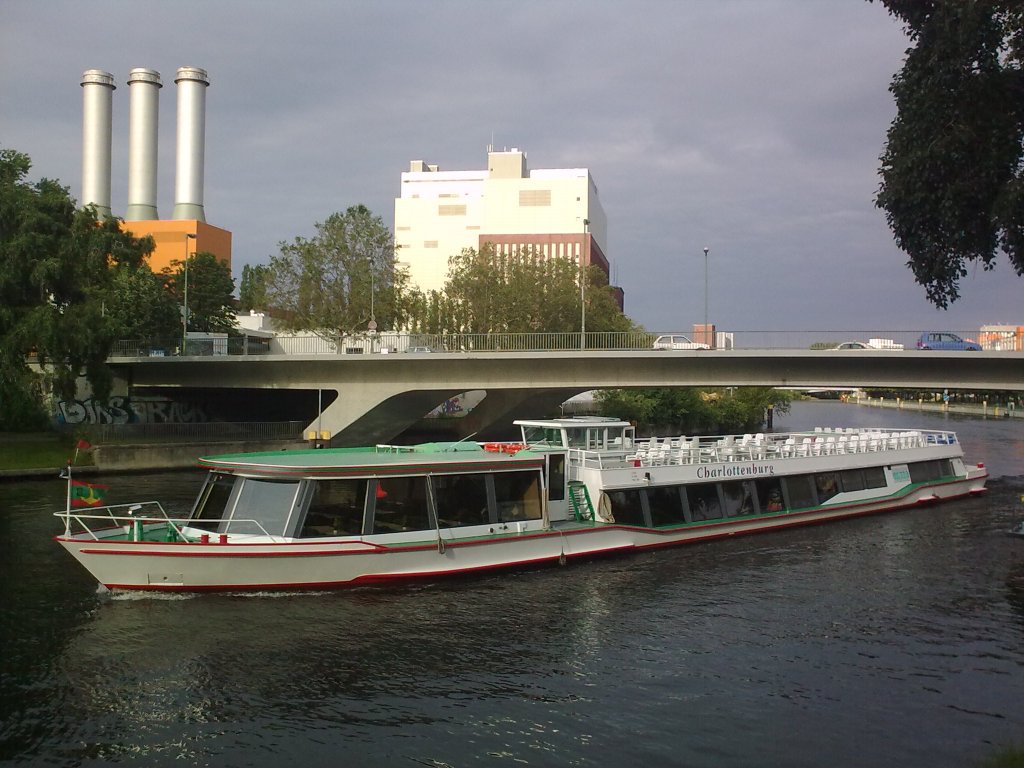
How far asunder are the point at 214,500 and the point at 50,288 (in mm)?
27384

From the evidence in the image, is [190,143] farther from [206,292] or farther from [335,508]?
[335,508]

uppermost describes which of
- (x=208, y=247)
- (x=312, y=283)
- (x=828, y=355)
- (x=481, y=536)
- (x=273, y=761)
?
(x=208, y=247)

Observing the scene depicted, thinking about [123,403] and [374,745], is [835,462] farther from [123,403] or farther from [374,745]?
[123,403]

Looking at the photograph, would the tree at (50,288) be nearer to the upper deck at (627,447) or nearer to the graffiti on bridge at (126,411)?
the graffiti on bridge at (126,411)

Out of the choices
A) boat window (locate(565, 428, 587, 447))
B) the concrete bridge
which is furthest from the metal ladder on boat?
the concrete bridge

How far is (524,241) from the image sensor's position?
4779 inches

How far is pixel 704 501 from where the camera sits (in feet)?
91.9

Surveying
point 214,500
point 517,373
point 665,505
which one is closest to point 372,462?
point 214,500

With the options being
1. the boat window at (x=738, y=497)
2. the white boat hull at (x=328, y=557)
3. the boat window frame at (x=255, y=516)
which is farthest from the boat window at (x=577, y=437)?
the boat window frame at (x=255, y=516)

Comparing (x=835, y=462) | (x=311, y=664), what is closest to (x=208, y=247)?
(x=835, y=462)

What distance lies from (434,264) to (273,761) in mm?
117559

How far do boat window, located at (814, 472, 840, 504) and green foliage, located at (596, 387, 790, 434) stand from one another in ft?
126

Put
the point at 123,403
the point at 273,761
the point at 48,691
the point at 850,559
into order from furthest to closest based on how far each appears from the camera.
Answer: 1. the point at 123,403
2. the point at 850,559
3. the point at 48,691
4. the point at 273,761

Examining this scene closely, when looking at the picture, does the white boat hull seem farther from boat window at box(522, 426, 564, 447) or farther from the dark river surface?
boat window at box(522, 426, 564, 447)
